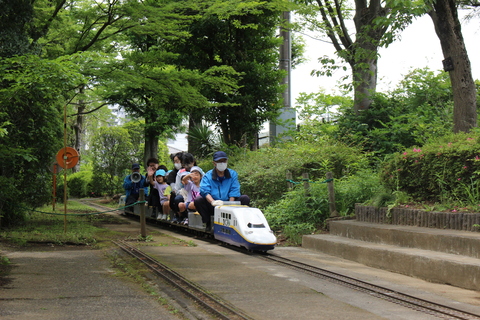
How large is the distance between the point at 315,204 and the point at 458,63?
168 inches

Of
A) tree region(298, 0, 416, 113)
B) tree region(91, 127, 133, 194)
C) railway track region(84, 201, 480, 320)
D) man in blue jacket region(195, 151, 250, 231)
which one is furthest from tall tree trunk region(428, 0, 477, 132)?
tree region(91, 127, 133, 194)

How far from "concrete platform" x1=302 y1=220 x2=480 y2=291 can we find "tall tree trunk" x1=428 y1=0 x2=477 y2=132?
3.75 m

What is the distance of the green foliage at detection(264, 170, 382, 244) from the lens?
37.4 ft

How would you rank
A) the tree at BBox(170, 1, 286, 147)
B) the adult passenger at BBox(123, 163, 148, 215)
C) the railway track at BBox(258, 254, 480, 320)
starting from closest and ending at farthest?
the railway track at BBox(258, 254, 480, 320) → the adult passenger at BBox(123, 163, 148, 215) → the tree at BBox(170, 1, 286, 147)

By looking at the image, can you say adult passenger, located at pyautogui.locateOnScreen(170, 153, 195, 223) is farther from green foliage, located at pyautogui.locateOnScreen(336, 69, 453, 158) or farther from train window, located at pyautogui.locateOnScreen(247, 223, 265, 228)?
green foliage, located at pyautogui.locateOnScreen(336, 69, 453, 158)

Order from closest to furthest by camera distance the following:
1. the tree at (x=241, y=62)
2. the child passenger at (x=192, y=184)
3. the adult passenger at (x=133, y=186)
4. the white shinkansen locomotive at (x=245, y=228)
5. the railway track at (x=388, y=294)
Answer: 1. the railway track at (x=388, y=294)
2. the white shinkansen locomotive at (x=245, y=228)
3. the child passenger at (x=192, y=184)
4. the adult passenger at (x=133, y=186)
5. the tree at (x=241, y=62)

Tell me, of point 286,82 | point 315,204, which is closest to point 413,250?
point 315,204

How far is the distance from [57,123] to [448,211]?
10.6 m

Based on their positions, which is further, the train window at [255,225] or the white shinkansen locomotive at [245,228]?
the train window at [255,225]

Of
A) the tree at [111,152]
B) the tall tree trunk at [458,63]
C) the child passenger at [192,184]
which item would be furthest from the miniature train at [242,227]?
the tree at [111,152]

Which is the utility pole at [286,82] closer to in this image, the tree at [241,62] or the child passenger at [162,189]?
the tree at [241,62]

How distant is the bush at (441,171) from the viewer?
852 centimetres

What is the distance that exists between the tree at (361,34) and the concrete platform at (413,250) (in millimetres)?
4638

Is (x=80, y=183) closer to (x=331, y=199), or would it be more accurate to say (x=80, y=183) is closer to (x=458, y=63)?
(x=331, y=199)
